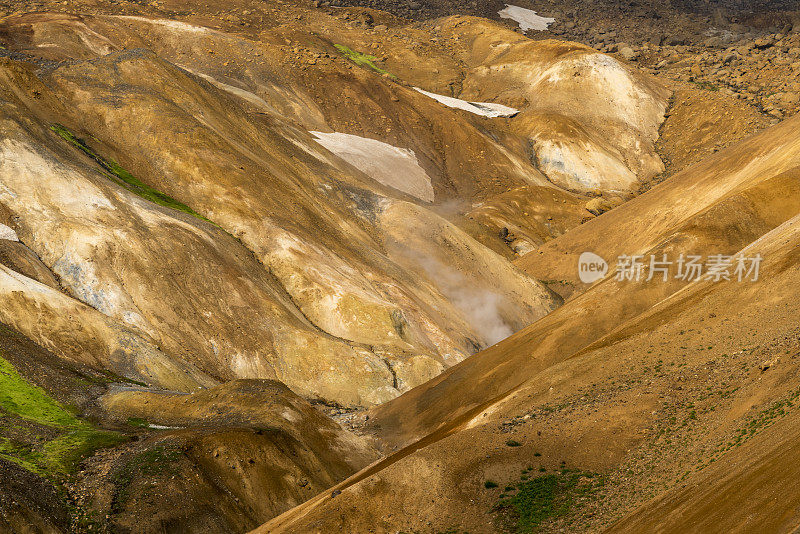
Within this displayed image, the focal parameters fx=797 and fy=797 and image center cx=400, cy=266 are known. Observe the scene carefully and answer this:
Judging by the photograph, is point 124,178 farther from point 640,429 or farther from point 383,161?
→ point 640,429

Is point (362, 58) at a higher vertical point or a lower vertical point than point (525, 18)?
lower

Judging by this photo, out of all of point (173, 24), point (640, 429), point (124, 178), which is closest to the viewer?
point (640, 429)

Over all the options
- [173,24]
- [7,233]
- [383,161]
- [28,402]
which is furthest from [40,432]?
[173,24]

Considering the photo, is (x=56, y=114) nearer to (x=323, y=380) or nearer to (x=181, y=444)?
(x=323, y=380)

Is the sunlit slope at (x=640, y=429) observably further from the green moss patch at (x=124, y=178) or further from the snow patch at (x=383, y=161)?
the snow patch at (x=383, y=161)

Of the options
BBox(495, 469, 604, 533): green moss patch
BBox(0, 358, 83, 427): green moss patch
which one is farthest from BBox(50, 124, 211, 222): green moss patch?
BBox(495, 469, 604, 533): green moss patch

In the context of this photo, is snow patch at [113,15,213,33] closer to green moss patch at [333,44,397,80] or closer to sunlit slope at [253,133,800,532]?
green moss patch at [333,44,397,80]

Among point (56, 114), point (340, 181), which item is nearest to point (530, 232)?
point (340, 181)
